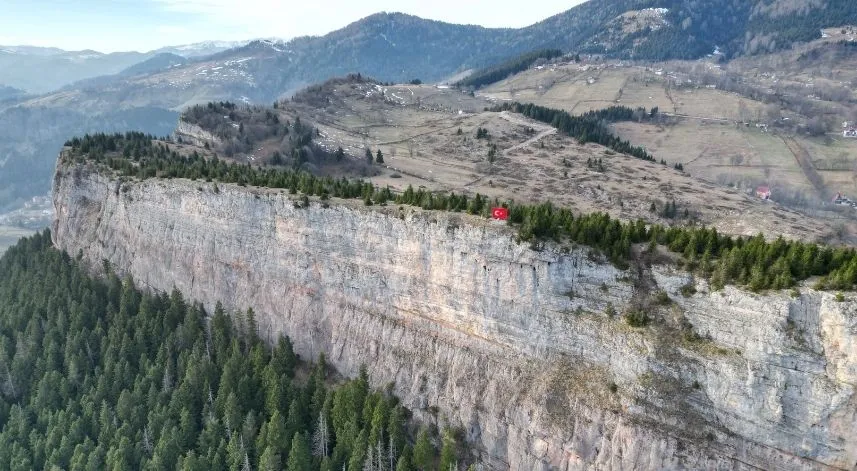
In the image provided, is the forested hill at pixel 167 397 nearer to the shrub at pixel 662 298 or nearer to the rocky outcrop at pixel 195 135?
the shrub at pixel 662 298

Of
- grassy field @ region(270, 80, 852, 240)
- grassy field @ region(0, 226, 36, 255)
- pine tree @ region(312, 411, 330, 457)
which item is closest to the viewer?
pine tree @ region(312, 411, 330, 457)

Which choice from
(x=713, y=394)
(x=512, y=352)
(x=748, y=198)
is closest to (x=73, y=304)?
(x=512, y=352)

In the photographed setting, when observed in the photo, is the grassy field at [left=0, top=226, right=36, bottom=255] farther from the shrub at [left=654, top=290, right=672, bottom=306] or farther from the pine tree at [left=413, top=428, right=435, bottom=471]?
the shrub at [left=654, top=290, right=672, bottom=306]

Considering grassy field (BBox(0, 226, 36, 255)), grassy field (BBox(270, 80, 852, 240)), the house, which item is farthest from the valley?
grassy field (BBox(0, 226, 36, 255))

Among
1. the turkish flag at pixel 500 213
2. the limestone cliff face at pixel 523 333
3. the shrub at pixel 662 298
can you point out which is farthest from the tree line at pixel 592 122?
the shrub at pixel 662 298

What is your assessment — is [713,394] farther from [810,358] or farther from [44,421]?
[44,421]

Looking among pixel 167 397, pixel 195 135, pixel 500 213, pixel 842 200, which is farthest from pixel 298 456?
pixel 842 200
